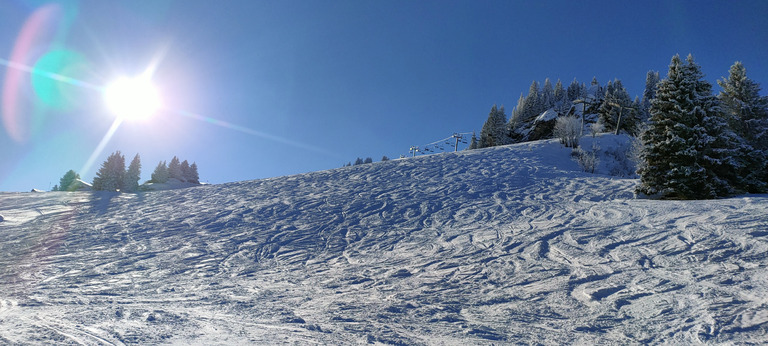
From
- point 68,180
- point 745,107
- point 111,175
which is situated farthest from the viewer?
point 68,180

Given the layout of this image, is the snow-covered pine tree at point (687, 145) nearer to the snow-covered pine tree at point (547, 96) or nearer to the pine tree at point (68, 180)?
the snow-covered pine tree at point (547, 96)

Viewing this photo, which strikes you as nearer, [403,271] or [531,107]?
[403,271]

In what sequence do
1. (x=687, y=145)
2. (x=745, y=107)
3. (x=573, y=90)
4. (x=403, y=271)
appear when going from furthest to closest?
(x=573, y=90) < (x=745, y=107) < (x=687, y=145) < (x=403, y=271)

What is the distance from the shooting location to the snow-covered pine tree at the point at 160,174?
6312 centimetres

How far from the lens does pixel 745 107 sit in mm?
19781

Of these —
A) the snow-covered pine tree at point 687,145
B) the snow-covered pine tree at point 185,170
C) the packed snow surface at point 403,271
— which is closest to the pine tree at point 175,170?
the snow-covered pine tree at point 185,170

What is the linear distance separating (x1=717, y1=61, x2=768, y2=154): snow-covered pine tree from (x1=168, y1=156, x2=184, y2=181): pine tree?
71.9 meters

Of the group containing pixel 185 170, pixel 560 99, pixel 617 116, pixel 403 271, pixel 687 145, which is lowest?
pixel 403 271

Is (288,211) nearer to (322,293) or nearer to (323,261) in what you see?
(323,261)

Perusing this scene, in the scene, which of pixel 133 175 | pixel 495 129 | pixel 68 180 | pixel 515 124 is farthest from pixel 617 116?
pixel 68 180

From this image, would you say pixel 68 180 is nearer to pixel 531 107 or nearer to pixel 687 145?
pixel 687 145

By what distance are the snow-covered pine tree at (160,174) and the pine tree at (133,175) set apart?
11.1 metres

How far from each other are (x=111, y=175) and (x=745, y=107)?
61.6m

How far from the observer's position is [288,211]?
1728 cm
